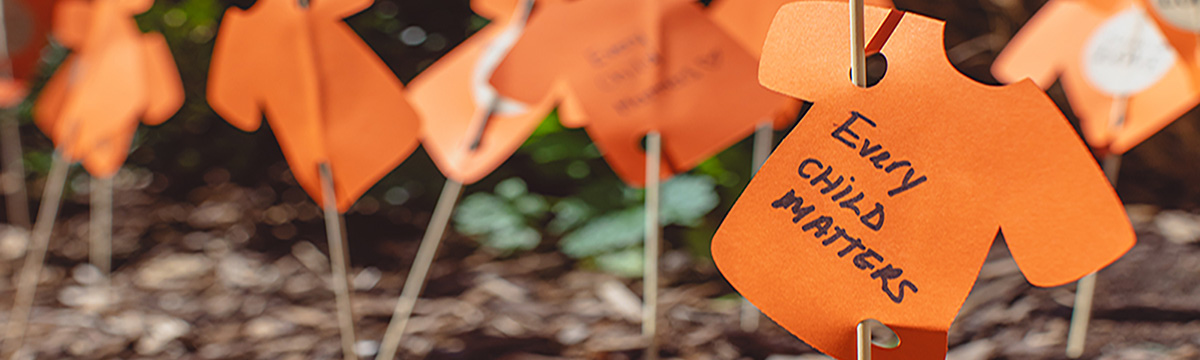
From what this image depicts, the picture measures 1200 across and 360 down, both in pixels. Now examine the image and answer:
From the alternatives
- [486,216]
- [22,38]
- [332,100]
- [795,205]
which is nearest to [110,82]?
[22,38]

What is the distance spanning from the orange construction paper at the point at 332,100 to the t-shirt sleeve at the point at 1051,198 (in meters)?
0.45

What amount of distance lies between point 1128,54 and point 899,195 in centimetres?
53

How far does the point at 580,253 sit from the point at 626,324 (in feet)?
0.96

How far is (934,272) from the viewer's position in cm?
33

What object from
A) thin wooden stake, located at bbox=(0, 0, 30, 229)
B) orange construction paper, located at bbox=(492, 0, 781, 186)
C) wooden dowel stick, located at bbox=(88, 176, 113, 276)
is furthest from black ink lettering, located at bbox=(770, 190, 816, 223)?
thin wooden stake, located at bbox=(0, 0, 30, 229)

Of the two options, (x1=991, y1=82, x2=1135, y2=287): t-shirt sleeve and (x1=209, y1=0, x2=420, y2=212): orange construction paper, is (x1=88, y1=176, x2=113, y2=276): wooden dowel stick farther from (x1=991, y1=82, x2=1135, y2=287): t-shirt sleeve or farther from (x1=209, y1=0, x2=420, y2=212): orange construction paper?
(x1=991, y1=82, x2=1135, y2=287): t-shirt sleeve

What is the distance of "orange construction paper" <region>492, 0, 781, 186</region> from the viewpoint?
2.06 feet

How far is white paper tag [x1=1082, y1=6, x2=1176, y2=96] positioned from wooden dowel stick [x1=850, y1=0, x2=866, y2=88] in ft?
1.62

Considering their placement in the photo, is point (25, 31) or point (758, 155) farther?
point (25, 31)

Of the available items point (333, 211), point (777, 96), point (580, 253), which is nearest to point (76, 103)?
point (333, 211)

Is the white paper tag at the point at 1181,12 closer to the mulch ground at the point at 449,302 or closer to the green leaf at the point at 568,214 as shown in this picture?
the mulch ground at the point at 449,302

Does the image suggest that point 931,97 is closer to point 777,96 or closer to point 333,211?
point 777,96

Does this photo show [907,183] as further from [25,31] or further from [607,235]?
[25,31]

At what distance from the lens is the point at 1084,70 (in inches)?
29.2
